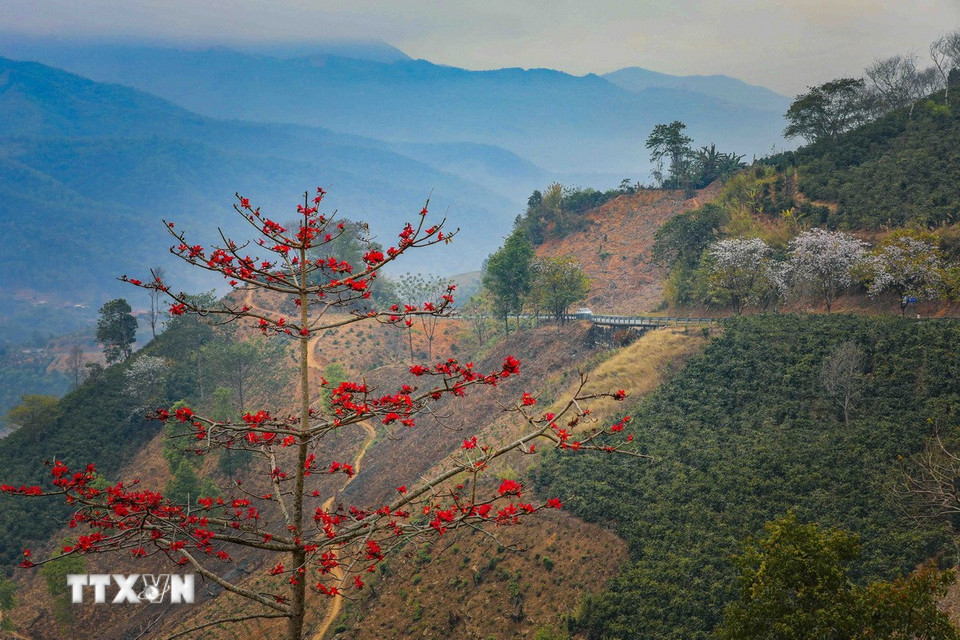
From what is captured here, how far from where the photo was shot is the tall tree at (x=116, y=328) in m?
69.6

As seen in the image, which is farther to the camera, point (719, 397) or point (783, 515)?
point (719, 397)

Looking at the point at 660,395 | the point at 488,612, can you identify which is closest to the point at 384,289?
the point at 660,395

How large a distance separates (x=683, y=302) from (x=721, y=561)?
116 ft

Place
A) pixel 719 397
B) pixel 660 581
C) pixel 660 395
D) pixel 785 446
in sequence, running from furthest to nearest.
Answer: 1. pixel 660 395
2. pixel 719 397
3. pixel 785 446
4. pixel 660 581

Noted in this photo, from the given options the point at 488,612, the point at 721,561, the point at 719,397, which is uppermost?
the point at 719,397

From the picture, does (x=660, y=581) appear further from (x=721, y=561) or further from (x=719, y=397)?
(x=719, y=397)

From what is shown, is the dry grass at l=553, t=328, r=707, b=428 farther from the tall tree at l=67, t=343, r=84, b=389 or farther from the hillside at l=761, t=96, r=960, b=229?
the tall tree at l=67, t=343, r=84, b=389

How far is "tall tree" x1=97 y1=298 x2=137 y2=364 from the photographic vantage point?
2741 inches

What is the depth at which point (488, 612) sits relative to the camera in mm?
25047

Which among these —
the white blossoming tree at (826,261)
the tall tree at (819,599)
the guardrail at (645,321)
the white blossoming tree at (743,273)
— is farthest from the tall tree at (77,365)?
the tall tree at (819,599)

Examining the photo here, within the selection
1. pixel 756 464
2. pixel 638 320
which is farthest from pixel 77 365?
→ pixel 756 464

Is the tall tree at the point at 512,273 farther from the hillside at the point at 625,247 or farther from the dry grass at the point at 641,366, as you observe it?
the dry grass at the point at 641,366

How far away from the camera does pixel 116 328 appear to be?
70125 mm

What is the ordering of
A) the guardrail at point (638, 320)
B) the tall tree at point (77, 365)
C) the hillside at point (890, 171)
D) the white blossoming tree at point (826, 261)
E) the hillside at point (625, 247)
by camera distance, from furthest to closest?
the tall tree at point (77, 365) < the hillside at point (625, 247) < the guardrail at point (638, 320) < the hillside at point (890, 171) < the white blossoming tree at point (826, 261)
